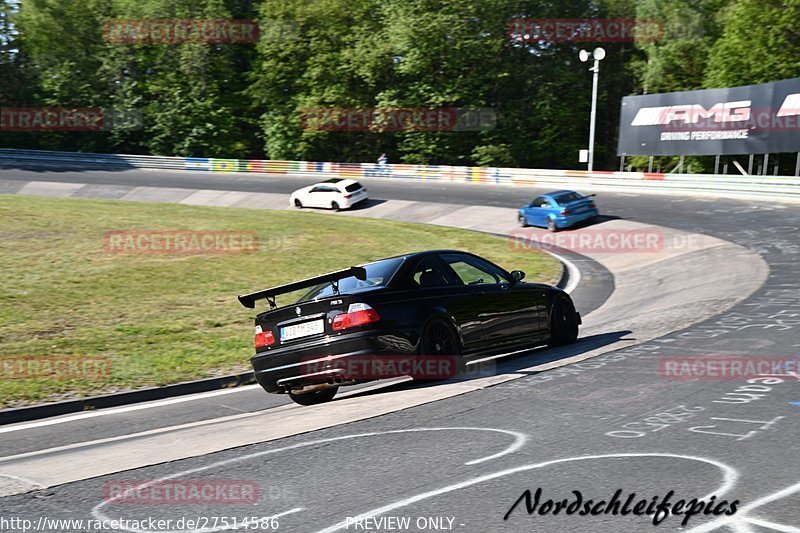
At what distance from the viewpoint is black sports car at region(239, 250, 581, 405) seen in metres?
8.28

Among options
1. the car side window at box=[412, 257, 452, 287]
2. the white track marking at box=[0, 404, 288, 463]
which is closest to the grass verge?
the white track marking at box=[0, 404, 288, 463]

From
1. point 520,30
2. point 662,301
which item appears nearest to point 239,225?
point 662,301

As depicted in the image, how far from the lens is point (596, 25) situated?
62938mm

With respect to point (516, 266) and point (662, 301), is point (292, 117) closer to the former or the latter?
point (516, 266)

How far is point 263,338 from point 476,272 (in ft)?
9.31

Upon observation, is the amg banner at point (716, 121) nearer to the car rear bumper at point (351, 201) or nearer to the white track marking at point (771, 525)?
the car rear bumper at point (351, 201)

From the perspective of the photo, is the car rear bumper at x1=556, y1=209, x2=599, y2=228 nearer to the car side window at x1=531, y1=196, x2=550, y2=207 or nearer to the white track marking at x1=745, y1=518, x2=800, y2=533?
the car side window at x1=531, y1=196, x2=550, y2=207

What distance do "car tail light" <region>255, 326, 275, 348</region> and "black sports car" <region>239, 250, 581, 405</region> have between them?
0.01m

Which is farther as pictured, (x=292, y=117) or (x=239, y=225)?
(x=292, y=117)

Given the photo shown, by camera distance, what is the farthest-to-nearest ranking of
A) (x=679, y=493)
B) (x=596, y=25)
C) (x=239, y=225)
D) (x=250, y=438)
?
(x=596, y=25)
(x=239, y=225)
(x=250, y=438)
(x=679, y=493)

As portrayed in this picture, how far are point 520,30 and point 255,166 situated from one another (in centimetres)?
2268

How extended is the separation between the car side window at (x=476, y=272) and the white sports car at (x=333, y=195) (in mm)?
27820

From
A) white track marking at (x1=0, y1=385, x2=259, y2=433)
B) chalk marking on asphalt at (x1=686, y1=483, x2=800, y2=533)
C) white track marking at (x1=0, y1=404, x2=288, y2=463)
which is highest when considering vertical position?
chalk marking on asphalt at (x1=686, y1=483, x2=800, y2=533)

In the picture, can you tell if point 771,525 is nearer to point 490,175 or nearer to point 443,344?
point 443,344
